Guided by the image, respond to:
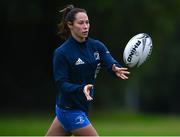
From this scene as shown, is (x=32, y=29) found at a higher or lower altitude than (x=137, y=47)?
lower

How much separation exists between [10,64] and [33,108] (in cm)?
320

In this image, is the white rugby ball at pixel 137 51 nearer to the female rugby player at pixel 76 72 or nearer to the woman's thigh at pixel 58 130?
the female rugby player at pixel 76 72

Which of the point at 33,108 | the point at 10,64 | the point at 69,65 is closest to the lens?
the point at 69,65

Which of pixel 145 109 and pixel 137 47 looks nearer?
pixel 137 47

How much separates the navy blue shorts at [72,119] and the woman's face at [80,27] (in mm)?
925

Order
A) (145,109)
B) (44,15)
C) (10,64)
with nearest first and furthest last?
(44,15) < (10,64) < (145,109)

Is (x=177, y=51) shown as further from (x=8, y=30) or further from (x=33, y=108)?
(x=8, y=30)

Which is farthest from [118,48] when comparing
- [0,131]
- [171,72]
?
[171,72]

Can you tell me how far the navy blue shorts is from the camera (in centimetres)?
848

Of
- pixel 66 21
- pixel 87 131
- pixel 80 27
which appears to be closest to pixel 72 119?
pixel 87 131

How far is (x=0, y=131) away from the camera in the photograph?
18.7m

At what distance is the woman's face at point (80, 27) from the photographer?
8.66m

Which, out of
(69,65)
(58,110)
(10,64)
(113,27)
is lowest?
(10,64)

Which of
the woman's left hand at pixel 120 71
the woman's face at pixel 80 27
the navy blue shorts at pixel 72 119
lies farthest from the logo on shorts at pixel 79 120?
the woman's face at pixel 80 27
